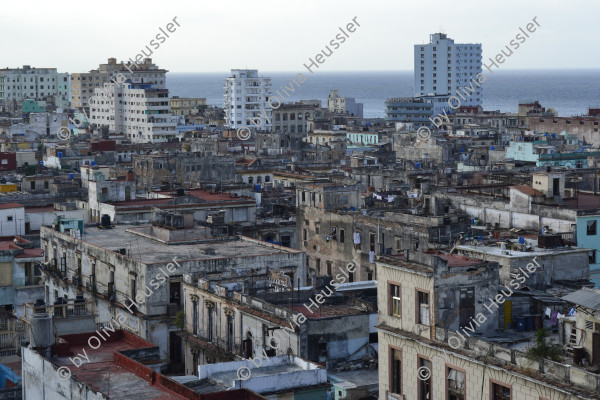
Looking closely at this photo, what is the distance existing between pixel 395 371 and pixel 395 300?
2153mm

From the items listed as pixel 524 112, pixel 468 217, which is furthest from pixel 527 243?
pixel 524 112

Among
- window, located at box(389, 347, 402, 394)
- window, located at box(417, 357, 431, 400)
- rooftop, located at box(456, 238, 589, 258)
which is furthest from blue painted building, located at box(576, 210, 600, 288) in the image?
window, located at box(417, 357, 431, 400)

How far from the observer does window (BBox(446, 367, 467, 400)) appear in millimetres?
32688

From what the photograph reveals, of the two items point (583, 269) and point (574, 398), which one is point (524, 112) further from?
point (574, 398)

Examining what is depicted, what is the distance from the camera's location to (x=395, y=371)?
117ft

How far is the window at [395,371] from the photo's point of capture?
3531 cm

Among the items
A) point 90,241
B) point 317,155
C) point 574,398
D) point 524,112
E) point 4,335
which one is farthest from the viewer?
point 524,112

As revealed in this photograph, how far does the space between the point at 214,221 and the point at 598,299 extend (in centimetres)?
3809

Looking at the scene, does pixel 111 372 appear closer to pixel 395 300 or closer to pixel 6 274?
pixel 395 300

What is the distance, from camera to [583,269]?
48.0 m

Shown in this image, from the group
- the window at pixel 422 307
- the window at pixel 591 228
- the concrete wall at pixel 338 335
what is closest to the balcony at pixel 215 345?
the concrete wall at pixel 338 335

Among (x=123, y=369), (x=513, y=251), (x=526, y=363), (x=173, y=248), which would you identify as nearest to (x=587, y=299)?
(x=526, y=363)

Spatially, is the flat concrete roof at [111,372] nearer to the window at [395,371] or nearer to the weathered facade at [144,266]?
the window at [395,371]

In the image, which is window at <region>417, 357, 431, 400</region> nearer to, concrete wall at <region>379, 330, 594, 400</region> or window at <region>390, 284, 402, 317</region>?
concrete wall at <region>379, 330, 594, 400</region>
